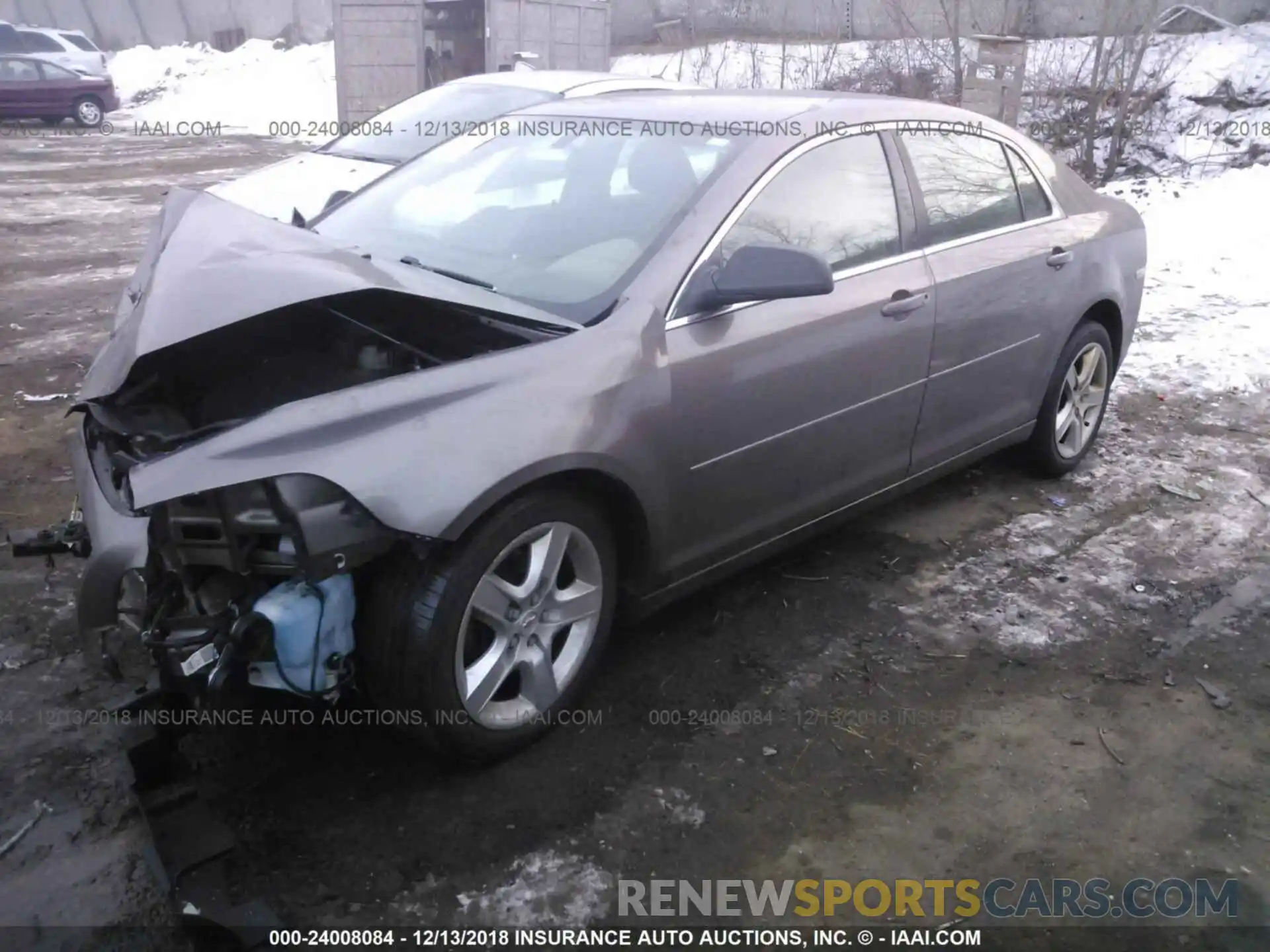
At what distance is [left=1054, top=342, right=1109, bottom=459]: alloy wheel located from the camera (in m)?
4.71

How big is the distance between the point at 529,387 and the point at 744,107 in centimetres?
153

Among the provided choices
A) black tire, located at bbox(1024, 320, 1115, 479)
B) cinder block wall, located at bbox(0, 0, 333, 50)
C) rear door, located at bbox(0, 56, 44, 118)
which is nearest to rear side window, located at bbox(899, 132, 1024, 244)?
black tire, located at bbox(1024, 320, 1115, 479)

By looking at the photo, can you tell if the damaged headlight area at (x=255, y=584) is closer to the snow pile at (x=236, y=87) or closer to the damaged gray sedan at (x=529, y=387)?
the damaged gray sedan at (x=529, y=387)

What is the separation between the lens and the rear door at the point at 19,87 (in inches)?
756

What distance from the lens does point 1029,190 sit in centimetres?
436

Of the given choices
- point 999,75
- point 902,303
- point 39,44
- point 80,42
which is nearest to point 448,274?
point 902,303

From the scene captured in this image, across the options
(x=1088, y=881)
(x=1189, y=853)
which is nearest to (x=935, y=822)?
(x=1088, y=881)

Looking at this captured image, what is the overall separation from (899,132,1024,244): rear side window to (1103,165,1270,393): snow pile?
2.48 meters

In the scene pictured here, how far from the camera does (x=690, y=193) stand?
3.18 meters

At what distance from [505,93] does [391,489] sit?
6212 mm

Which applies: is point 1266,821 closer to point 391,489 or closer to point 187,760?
point 391,489

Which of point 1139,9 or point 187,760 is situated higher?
point 1139,9

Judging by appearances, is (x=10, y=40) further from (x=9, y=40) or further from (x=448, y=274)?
(x=448, y=274)

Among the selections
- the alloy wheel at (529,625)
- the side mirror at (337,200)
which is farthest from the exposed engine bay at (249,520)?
the side mirror at (337,200)
